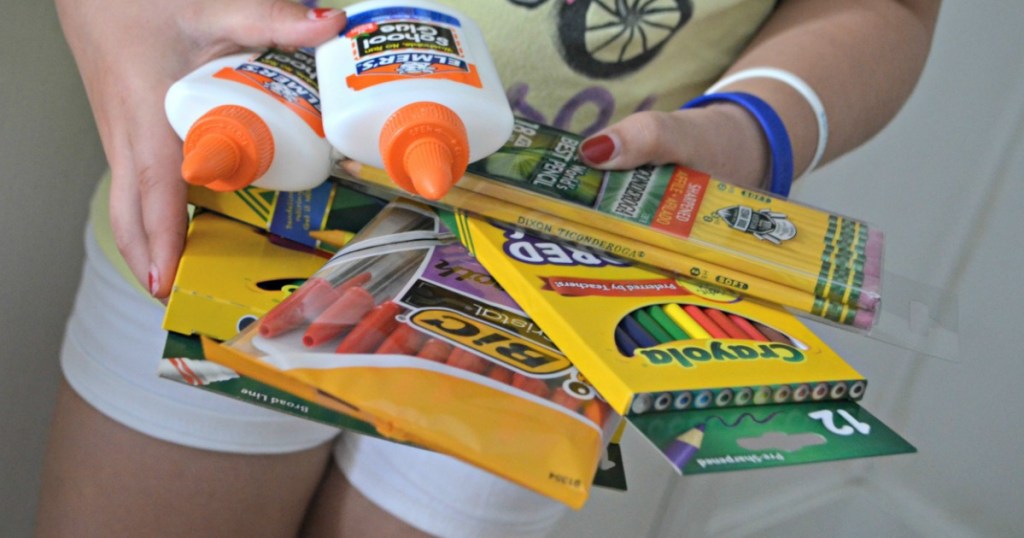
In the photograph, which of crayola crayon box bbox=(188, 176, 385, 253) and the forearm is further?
the forearm

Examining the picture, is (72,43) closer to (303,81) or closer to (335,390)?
(303,81)

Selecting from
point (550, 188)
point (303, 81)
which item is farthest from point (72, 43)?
point (550, 188)

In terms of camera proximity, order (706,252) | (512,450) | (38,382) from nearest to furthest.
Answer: (512,450)
(706,252)
(38,382)

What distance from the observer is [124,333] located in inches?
21.2

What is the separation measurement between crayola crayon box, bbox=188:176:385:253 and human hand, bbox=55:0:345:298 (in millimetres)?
18

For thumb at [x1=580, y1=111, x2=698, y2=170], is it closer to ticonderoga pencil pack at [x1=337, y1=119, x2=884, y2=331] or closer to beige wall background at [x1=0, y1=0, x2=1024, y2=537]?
ticonderoga pencil pack at [x1=337, y1=119, x2=884, y2=331]

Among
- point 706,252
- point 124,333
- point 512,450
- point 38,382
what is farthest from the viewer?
point 38,382

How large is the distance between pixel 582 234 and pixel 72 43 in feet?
1.01

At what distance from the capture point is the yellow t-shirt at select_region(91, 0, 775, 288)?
56 cm

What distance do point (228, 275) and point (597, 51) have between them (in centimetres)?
29

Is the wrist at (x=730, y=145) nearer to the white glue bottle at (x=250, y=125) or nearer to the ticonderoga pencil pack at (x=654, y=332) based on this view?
the ticonderoga pencil pack at (x=654, y=332)

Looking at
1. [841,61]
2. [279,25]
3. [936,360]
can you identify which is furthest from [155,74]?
[936,360]

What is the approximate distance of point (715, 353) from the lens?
37cm

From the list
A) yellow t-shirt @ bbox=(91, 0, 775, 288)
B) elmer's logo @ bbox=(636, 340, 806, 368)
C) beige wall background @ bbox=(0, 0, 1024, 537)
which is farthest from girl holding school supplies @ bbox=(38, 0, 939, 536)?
beige wall background @ bbox=(0, 0, 1024, 537)
